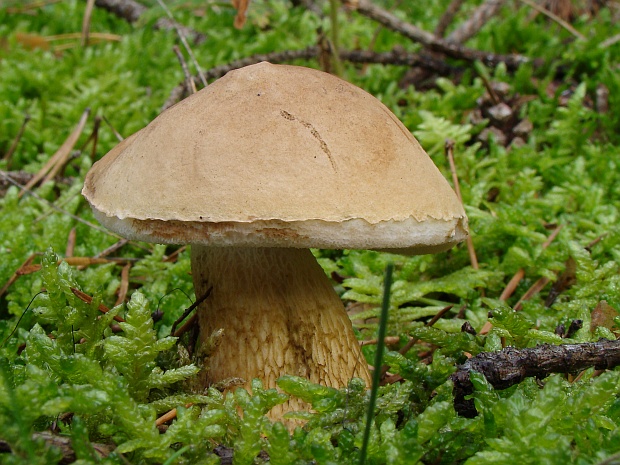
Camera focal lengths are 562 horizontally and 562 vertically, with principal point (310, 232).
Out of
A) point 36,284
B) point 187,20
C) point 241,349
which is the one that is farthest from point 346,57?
point 241,349

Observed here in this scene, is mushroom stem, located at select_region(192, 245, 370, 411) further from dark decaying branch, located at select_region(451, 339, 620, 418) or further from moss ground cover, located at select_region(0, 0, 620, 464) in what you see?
dark decaying branch, located at select_region(451, 339, 620, 418)

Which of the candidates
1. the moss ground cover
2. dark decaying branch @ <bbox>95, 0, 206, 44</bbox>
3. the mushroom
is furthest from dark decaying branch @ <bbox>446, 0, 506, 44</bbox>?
the mushroom

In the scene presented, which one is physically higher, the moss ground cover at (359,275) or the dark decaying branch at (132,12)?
the dark decaying branch at (132,12)

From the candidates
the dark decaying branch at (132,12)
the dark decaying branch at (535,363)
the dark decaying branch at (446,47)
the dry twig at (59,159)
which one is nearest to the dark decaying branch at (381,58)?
the dark decaying branch at (446,47)

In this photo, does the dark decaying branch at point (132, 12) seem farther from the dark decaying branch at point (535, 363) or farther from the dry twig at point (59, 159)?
the dark decaying branch at point (535, 363)

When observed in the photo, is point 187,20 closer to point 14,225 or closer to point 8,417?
point 14,225

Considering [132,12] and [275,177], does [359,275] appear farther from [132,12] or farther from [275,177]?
[132,12]
